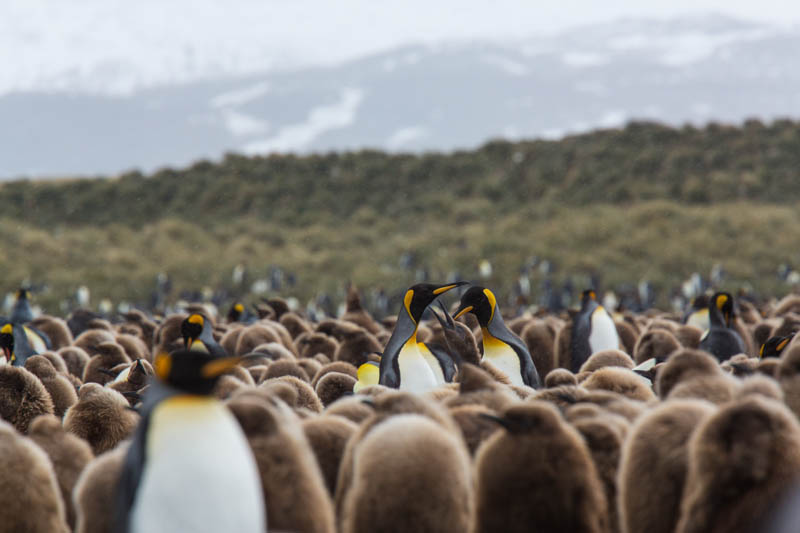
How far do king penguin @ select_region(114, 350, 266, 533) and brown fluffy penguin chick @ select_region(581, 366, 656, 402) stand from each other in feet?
7.88

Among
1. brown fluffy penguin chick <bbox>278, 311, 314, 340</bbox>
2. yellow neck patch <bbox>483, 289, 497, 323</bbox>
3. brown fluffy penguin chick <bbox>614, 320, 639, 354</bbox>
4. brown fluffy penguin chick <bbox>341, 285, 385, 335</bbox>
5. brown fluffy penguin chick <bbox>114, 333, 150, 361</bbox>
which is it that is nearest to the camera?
yellow neck patch <bbox>483, 289, 497, 323</bbox>

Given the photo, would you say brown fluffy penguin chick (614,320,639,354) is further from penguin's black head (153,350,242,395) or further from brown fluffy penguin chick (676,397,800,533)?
penguin's black head (153,350,242,395)

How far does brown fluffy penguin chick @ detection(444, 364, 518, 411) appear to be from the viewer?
12.6 feet

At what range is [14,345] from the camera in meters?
7.39

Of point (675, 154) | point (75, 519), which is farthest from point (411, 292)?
point (675, 154)

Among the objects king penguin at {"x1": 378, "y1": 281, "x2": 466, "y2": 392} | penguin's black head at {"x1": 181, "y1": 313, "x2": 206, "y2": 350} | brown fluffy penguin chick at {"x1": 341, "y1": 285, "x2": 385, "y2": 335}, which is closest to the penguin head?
king penguin at {"x1": 378, "y1": 281, "x2": 466, "y2": 392}

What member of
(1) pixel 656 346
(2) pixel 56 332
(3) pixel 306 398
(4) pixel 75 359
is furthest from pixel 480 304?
(2) pixel 56 332

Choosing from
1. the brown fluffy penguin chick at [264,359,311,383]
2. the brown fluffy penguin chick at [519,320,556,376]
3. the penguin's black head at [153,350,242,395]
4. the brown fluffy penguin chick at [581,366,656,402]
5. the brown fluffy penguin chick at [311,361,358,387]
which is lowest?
the brown fluffy penguin chick at [519,320,556,376]

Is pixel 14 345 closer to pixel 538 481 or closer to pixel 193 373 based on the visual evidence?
pixel 193 373

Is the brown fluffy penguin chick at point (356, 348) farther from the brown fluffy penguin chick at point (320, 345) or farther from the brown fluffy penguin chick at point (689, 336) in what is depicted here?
the brown fluffy penguin chick at point (689, 336)

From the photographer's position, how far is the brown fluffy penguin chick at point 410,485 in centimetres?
290

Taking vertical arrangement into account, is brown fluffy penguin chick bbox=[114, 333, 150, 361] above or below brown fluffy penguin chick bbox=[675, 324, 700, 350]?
above

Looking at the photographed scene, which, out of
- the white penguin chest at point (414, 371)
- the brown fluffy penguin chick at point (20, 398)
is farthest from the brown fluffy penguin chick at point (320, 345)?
the brown fluffy penguin chick at point (20, 398)

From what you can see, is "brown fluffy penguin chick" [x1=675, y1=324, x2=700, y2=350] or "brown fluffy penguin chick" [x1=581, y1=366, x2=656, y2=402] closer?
"brown fluffy penguin chick" [x1=581, y1=366, x2=656, y2=402]
